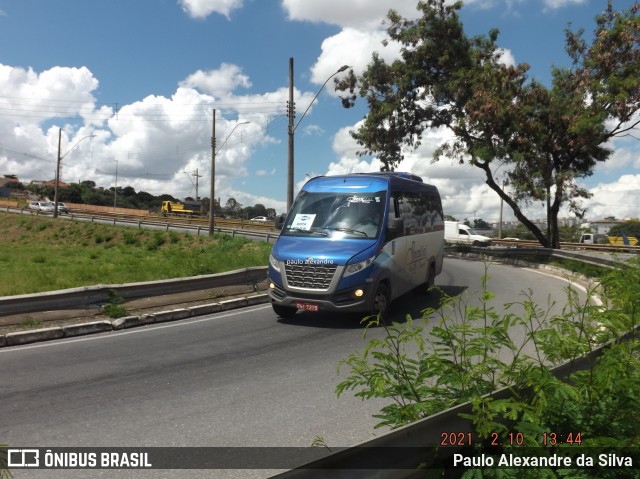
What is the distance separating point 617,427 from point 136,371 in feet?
17.2

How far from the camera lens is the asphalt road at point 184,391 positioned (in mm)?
4195

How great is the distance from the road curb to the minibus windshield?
2341 millimetres

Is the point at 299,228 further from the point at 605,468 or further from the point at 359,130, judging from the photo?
the point at 359,130

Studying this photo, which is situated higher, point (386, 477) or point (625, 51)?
point (625, 51)

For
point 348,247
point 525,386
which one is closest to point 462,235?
point 348,247

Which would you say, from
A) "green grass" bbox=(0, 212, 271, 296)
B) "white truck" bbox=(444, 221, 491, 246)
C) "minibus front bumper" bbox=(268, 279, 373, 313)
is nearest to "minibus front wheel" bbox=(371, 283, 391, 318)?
"minibus front bumper" bbox=(268, 279, 373, 313)

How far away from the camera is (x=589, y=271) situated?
54.5ft

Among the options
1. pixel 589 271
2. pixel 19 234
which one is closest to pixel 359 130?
pixel 589 271

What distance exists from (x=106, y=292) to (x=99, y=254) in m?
19.9

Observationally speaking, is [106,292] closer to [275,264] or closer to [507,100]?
[275,264]

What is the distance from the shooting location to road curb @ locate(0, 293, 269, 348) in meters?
7.70

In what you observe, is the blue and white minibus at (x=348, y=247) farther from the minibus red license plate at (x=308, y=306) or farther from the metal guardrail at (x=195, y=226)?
the metal guardrail at (x=195, y=226)

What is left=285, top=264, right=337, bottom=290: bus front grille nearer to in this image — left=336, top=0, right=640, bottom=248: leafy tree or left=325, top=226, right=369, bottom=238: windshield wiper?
left=325, top=226, right=369, bottom=238: windshield wiper

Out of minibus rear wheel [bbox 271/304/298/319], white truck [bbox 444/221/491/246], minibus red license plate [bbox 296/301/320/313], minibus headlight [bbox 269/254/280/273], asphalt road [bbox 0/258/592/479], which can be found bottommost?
asphalt road [bbox 0/258/592/479]
